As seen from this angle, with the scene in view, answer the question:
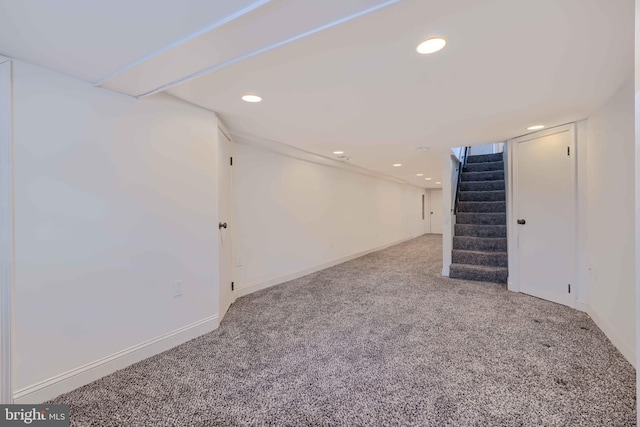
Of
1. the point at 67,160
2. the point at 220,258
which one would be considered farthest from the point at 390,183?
the point at 67,160

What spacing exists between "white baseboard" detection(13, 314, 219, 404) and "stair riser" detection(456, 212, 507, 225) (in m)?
4.62

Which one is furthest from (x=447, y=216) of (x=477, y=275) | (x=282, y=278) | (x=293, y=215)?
(x=282, y=278)

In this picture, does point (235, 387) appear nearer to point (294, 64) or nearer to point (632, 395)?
point (294, 64)

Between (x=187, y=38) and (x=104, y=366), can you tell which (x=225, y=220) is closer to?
(x=104, y=366)

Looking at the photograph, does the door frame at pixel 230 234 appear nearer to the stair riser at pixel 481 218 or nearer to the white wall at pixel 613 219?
the white wall at pixel 613 219

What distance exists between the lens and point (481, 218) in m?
5.04

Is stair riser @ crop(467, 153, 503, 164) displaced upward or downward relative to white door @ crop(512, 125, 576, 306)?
upward

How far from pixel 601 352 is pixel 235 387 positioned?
274cm

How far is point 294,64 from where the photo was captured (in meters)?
1.72

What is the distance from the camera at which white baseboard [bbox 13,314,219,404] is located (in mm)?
1646

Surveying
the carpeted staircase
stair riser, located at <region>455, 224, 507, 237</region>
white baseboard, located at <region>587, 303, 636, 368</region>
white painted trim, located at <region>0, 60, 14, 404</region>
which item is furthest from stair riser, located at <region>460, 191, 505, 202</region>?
white painted trim, located at <region>0, 60, 14, 404</region>

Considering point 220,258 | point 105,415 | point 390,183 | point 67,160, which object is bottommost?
point 105,415

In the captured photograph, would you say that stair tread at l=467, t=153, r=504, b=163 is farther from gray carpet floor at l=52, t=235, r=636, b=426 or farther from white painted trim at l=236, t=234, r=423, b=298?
gray carpet floor at l=52, t=235, r=636, b=426

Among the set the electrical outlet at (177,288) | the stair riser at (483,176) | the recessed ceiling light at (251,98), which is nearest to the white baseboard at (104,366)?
the electrical outlet at (177,288)
